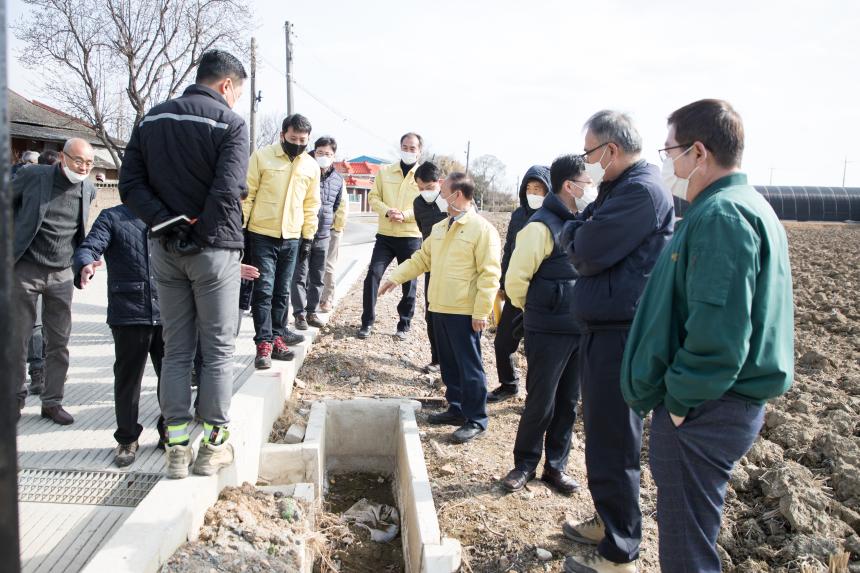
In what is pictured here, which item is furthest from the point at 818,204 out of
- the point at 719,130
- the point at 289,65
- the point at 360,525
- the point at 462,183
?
the point at 719,130

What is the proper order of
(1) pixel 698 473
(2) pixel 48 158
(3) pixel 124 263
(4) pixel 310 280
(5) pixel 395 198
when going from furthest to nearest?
(4) pixel 310 280 → (5) pixel 395 198 → (2) pixel 48 158 → (3) pixel 124 263 → (1) pixel 698 473

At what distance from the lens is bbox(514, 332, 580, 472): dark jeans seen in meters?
3.53

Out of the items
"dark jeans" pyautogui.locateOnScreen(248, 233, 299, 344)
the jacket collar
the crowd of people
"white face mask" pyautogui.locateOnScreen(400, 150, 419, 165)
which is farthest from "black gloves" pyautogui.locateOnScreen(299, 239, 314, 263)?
the jacket collar

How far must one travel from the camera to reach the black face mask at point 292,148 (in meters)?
4.86

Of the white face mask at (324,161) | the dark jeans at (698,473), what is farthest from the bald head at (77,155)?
the dark jeans at (698,473)

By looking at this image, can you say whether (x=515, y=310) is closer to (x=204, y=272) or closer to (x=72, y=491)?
(x=204, y=272)

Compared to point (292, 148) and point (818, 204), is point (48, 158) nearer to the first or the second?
point (292, 148)

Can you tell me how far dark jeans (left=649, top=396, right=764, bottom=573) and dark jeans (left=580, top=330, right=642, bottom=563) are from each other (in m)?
0.54

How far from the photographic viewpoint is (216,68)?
315 cm

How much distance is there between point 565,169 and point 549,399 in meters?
1.35

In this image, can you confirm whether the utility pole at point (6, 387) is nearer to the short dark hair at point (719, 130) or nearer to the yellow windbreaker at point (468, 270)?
the short dark hair at point (719, 130)

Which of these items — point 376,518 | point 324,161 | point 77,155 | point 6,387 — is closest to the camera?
point 6,387

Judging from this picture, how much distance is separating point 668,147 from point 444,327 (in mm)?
2553

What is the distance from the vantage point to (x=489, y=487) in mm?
3787
